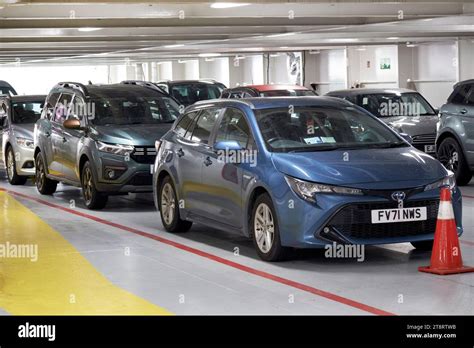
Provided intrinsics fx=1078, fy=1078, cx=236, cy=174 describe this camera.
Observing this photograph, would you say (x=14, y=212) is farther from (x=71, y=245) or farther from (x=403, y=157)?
(x=403, y=157)

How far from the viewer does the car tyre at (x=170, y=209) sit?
1198 cm

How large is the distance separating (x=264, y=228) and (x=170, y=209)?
8.02 feet

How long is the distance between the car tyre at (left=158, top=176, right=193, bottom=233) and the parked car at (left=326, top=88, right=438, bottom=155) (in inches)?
280

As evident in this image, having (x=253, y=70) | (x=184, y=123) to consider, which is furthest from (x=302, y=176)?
(x=253, y=70)

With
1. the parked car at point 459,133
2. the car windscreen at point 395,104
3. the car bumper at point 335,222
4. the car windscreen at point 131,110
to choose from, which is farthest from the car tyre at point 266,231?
the car windscreen at point 395,104

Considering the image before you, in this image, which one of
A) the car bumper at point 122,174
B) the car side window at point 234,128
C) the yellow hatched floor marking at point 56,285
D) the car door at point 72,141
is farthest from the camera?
the car door at point 72,141

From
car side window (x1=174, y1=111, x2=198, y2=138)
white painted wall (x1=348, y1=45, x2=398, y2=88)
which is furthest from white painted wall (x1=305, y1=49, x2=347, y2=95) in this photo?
car side window (x1=174, y1=111, x2=198, y2=138)

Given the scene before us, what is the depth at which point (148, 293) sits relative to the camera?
8727 mm

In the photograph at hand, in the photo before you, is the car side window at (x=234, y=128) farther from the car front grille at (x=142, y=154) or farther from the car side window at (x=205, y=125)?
the car front grille at (x=142, y=154)

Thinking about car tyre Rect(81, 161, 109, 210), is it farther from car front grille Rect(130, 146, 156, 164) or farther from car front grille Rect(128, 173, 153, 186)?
car front grille Rect(130, 146, 156, 164)

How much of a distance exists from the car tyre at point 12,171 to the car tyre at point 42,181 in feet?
5.87

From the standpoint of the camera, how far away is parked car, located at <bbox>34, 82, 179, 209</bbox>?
561 inches
